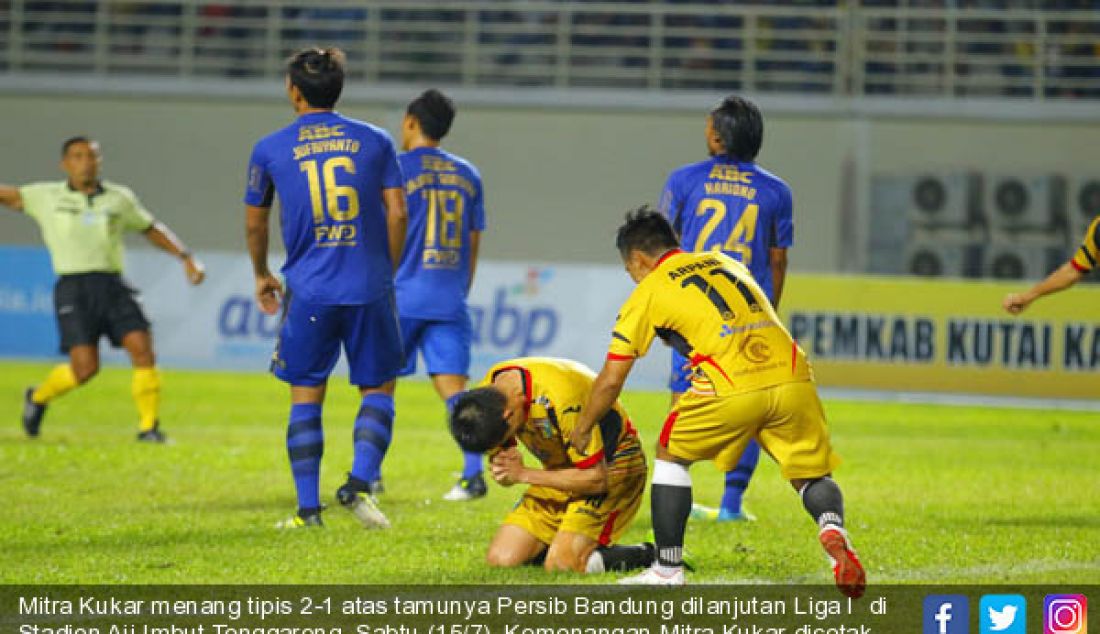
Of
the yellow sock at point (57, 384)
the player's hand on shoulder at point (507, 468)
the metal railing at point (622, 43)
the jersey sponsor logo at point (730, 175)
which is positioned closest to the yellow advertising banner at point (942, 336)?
the metal railing at point (622, 43)

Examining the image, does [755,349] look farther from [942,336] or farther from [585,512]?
[942,336]

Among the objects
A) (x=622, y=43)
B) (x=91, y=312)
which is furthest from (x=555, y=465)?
(x=622, y=43)

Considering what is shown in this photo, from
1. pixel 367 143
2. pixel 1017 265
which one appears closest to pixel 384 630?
pixel 367 143

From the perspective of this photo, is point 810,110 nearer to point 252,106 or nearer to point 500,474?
point 252,106

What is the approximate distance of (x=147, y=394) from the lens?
1330 cm

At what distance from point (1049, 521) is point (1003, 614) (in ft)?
11.2

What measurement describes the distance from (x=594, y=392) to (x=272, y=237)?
22340 mm

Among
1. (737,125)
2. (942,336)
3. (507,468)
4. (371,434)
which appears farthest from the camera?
(942,336)

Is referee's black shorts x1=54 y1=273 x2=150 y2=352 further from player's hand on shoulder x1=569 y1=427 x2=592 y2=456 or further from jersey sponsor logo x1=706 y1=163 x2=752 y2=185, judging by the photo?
player's hand on shoulder x1=569 y1=427 x2=592 y2=456

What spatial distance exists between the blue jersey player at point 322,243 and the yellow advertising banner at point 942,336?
12409 millimetres

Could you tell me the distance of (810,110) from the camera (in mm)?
27469

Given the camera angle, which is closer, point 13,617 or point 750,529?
point 13,617

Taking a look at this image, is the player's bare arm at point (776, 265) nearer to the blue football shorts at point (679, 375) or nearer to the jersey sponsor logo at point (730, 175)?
the jersey sponsor logo at point (730, 175)

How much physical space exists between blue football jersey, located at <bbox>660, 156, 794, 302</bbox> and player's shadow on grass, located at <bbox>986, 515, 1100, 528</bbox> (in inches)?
67.6
